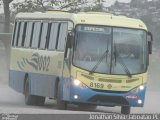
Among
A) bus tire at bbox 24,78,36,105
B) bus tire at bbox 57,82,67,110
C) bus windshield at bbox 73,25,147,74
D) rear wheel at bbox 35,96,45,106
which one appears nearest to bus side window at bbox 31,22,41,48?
bus tire at bbox 24,78,36,105

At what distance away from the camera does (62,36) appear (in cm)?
2295

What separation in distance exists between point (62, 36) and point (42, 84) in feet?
6.83

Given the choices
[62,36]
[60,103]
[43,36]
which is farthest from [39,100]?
[62,36]

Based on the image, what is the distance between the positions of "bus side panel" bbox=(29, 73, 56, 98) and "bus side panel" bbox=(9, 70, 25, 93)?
38.9 inches

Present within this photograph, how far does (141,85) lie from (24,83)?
5591mm

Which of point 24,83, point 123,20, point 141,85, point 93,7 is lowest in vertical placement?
point 93,7

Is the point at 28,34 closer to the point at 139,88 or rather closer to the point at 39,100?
the point at 39,100

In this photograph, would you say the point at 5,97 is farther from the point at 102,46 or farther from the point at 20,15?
the point at 102,46

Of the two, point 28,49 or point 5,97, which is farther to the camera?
point 5,97

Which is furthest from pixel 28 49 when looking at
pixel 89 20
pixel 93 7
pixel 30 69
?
pixel 93 7

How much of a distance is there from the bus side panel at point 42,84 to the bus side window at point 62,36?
1.02 meters

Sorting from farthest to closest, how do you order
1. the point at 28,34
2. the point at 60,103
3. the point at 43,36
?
the point at 28,34 < the point at 43,36 < the point at 60,103

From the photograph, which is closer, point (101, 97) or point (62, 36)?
point (101, 97)

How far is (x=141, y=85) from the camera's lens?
2195cm
